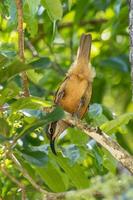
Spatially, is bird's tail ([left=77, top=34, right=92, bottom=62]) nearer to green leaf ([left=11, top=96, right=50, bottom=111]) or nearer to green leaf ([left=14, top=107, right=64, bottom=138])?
green leaf ([left=11, top=96, right=50, bottom=111])

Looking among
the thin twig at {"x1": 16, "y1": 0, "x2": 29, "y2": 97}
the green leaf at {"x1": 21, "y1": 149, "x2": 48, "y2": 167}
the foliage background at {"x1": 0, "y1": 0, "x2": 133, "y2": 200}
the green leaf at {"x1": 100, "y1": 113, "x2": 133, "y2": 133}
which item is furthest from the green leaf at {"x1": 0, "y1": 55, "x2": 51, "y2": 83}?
the green leaf at {"x1": 100, "y1": 113, "x2": 133, "y2": 133}

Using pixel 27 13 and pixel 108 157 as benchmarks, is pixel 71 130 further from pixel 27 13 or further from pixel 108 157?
pixel 27 13

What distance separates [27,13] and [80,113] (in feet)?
1.94

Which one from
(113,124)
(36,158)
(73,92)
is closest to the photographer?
(36,158)

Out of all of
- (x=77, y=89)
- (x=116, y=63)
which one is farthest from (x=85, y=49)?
(x=116, y=63)

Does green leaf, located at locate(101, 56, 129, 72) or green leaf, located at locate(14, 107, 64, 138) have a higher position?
green leaf, located at locate(14, 107, 64, 138)

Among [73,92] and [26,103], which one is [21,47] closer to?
[26,103]

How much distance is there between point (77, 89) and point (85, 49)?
224 mm

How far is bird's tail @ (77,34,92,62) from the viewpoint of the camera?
3.28 m

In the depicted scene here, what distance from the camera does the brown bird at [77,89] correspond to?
3189mm

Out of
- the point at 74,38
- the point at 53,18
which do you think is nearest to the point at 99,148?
the point at 53,18

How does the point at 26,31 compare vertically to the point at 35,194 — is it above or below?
above

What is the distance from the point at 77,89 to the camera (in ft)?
10.5

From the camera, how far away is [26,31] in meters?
3.93
